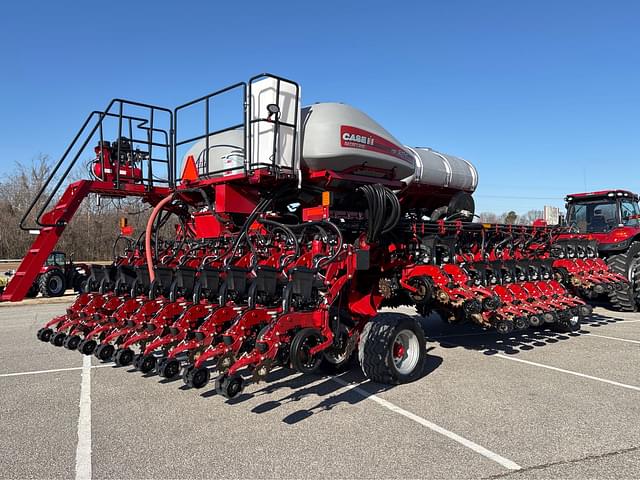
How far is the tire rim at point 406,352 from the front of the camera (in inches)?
238

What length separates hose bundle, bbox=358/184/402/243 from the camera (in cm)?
622

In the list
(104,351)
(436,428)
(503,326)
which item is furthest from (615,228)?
(104,351)

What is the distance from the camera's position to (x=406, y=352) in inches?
243

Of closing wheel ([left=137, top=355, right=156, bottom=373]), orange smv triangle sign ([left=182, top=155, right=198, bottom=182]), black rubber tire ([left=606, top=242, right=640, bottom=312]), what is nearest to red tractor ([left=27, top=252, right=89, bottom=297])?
orange smv triangle sign ([left=182, top=155, right=198, bottom=182])

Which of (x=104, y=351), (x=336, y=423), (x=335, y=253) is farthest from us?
(x=104, y=351)

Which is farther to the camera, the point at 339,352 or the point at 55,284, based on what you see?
the point at 55,284

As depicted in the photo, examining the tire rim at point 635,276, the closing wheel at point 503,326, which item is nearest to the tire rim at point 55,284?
the closing wheel at point 503,326

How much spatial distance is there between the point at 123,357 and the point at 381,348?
9.19ft

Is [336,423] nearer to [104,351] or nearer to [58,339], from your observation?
[104,351]

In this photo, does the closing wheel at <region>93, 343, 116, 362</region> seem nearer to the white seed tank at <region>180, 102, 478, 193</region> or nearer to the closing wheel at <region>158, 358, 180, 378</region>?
the closing wheel at <region>158, 358, 180, 378</region>

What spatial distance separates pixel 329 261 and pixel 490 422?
221cm

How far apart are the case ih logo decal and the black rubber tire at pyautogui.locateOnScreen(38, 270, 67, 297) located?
1342cm

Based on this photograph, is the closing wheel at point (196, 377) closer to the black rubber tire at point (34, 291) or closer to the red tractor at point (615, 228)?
the red tractor at point (615, 228)


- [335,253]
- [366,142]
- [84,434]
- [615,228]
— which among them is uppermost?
[366,142]
